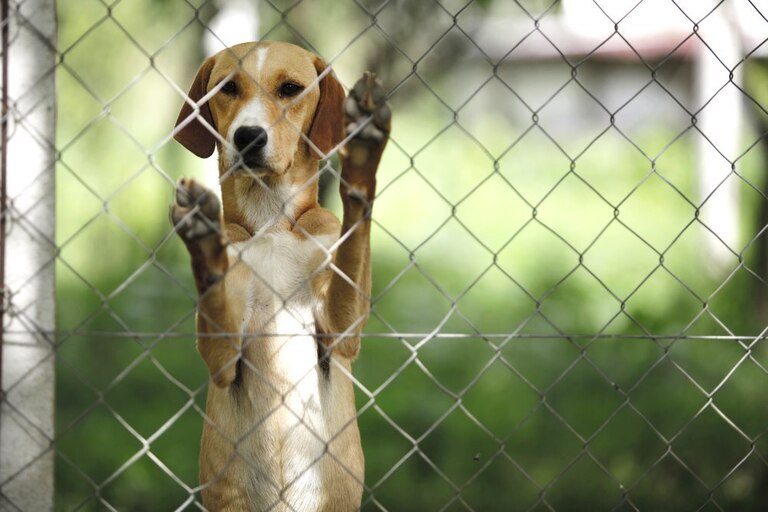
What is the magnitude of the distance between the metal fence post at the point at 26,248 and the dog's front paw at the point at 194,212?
0.32 m

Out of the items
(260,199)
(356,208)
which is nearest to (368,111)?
(356,208)

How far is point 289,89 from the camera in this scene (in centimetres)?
271

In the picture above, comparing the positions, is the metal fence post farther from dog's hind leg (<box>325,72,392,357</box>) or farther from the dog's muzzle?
dog's hind leg (<box>325,72,392,357</box>)

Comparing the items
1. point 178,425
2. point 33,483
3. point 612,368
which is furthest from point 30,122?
point 612,368

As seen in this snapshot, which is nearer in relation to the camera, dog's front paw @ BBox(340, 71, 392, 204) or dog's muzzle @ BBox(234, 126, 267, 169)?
dog's front paw @ BBox(340, 71, 392, 204)

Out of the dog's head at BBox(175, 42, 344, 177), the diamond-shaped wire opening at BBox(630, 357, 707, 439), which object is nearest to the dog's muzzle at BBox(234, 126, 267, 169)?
the dog's head at BBox(175, 42, 344, 177)

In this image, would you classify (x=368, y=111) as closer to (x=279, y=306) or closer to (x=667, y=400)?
(x=279, y=306)

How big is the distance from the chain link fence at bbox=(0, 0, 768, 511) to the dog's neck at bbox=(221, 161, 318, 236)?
0.35 metres

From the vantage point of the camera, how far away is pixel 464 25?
6926 mm

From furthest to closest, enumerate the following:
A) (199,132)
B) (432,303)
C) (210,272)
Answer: (432,303) → (199,132) → (210,272)

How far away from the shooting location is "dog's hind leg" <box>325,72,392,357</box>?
2.21 metres

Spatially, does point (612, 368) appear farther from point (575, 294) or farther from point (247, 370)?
point (247, 370)

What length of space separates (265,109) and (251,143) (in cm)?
15

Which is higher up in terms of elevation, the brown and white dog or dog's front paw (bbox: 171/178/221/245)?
dog's front paw (bbox: 171/178/221/245)
